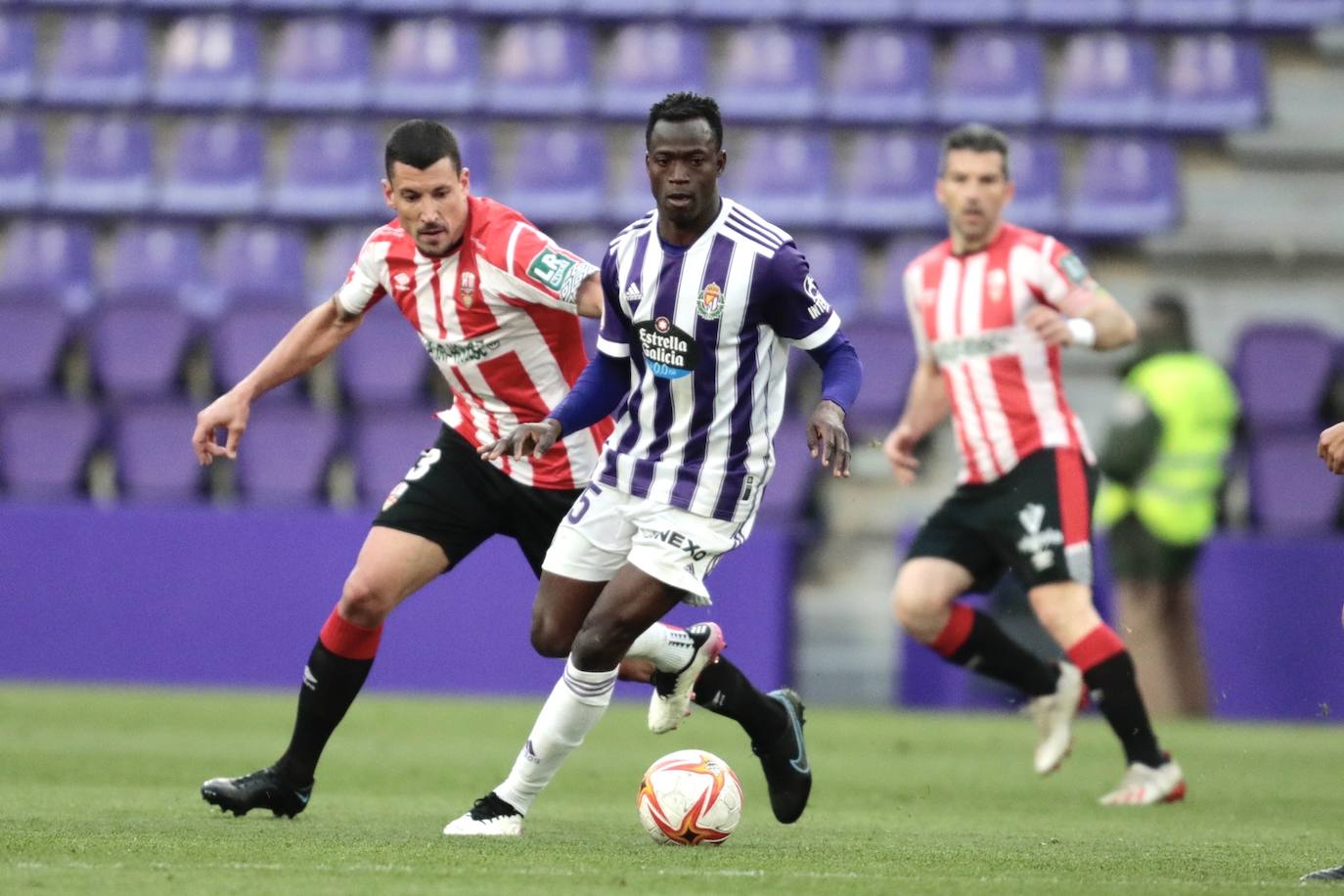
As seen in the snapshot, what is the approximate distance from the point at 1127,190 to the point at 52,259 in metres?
7.56

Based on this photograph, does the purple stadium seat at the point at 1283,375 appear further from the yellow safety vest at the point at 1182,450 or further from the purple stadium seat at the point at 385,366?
the purple stadium seat at the point at 385,366

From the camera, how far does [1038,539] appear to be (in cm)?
733

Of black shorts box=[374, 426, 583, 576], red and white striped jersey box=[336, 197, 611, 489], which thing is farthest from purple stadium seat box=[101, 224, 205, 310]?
black shorts box=[374, 426, 583, 576]

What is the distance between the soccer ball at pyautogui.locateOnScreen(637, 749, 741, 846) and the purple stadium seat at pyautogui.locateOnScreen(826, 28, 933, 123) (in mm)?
9397

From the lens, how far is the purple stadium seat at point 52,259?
1348cm

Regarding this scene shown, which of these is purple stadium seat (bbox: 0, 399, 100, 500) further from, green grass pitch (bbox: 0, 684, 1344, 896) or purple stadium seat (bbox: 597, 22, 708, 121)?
purple stadium seat (bbox: 597, 22, 708, 121)

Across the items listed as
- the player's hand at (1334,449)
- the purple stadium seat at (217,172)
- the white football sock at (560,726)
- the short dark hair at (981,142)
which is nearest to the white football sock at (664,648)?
the white football sock at (560,726)

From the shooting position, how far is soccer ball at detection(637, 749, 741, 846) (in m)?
5.39

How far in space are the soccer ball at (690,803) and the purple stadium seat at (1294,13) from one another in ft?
35.5

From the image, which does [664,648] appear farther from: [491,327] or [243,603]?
[243,603]

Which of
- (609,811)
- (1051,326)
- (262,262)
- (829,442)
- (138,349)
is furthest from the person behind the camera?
(262,262)

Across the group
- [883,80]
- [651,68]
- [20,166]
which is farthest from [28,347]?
[883,80]

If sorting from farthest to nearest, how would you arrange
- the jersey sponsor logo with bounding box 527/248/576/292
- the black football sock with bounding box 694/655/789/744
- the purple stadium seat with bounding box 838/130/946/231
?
the purple stadium seat with bounding box 838/130/946/231, the black football sock with bounding box 694/655/789/744, the jersey sponsor logo with bounding box 527/248/576/292

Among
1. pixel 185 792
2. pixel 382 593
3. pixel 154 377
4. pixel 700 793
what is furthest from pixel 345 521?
pixel 700 793
